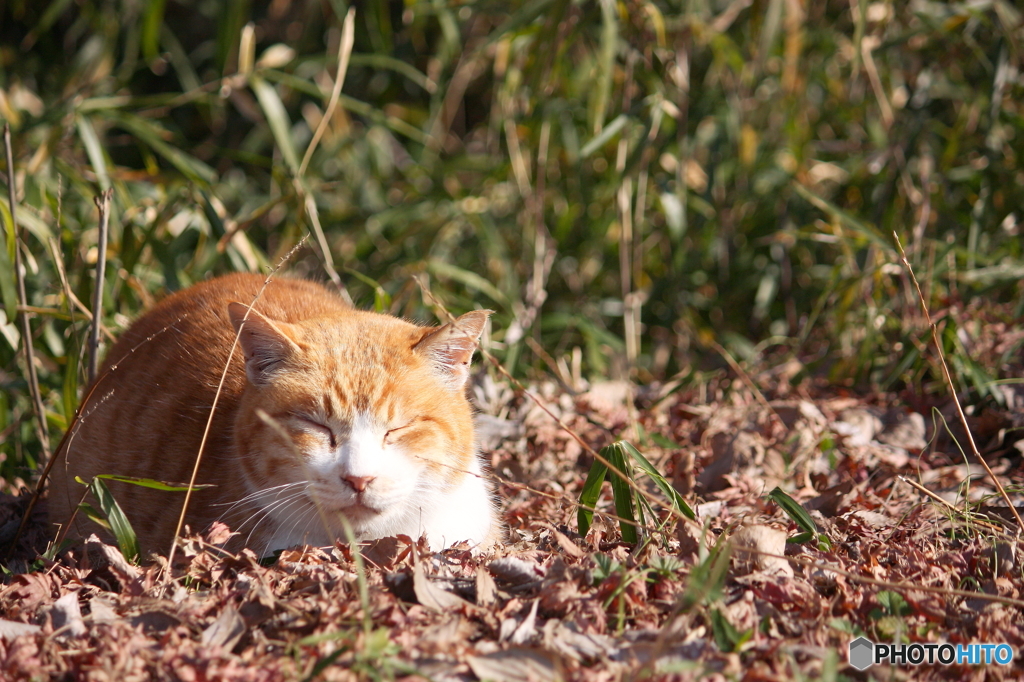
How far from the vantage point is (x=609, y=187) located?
3.47 meters

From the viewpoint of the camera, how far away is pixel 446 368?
199 cm

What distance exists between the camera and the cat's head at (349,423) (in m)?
1.72

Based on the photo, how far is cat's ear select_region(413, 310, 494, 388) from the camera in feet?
6.22

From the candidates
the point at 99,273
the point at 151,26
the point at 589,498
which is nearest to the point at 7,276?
the point at 99,273

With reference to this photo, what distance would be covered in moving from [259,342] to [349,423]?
28 centimetres

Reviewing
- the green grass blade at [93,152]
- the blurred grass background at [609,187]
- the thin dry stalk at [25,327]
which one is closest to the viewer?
the thin dry stalk at [25,327]

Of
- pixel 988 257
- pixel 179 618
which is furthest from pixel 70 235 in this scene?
pixel 988 257

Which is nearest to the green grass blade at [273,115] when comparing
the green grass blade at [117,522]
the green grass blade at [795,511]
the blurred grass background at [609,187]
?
the blurred grass background at [609,187]

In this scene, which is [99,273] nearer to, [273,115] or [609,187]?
[273,115]

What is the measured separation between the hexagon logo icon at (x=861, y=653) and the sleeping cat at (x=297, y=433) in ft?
2.72

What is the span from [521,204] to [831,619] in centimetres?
254

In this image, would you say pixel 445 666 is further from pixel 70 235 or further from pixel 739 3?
pixel 739 3

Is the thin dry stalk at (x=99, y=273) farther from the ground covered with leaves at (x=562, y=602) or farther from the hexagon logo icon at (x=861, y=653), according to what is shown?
the hexagon logo icon at (x=861, y=653)

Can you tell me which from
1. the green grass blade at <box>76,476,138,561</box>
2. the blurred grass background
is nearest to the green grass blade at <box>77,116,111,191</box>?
the blurred grass background
